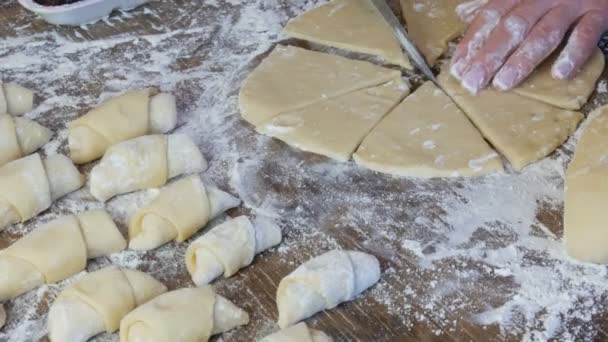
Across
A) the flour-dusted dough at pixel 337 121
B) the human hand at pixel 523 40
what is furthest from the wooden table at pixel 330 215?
the human hand at pixel 523 40

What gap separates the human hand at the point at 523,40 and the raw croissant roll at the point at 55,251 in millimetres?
1006

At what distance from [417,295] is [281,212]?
38 centimetres

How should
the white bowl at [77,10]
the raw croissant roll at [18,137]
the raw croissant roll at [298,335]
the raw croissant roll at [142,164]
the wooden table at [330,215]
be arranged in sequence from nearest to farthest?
the raw croissant roll at [298,335]
the wooden table at [330,215]
the raw croissant roll at [142,164]
the raw croissant roll at [18,137]
the white bowl at [77,10]

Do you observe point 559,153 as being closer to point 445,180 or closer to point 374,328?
point 445,180

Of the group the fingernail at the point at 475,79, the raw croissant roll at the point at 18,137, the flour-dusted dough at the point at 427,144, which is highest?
the raw croissant roll at the point at 18,137

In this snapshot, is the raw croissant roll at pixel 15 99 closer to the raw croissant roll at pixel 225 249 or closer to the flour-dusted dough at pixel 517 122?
the raw croissant roll at pixel 225 249

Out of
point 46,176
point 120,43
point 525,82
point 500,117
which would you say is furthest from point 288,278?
point 120,43

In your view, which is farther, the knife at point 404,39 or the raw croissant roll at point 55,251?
the knife at point 404,39

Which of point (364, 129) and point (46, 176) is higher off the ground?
point (46, 176)

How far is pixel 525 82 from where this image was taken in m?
2.07

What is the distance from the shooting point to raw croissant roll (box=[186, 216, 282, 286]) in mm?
1575

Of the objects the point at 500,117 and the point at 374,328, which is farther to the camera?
the point at 500,117

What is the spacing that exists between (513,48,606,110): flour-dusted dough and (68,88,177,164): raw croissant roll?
0.92 meters

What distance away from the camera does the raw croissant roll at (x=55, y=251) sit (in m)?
1.58
